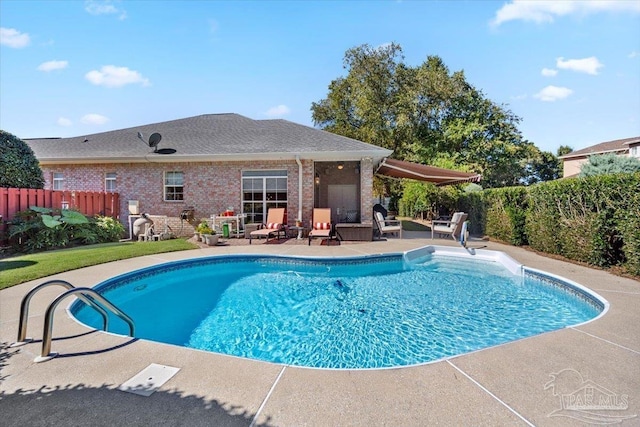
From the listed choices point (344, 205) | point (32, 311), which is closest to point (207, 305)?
point (32, 311)

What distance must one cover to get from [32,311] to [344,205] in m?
17.3

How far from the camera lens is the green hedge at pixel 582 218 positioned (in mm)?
7637

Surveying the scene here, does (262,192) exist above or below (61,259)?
above

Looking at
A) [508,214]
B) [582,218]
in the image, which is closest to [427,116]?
[508,214]

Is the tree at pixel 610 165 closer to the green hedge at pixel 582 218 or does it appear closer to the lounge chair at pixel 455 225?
the green hedge at pixel 582 218

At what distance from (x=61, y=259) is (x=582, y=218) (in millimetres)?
15738

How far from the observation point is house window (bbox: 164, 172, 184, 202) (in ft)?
52.9

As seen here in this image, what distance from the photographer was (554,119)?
28.1m

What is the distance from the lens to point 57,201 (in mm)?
12586

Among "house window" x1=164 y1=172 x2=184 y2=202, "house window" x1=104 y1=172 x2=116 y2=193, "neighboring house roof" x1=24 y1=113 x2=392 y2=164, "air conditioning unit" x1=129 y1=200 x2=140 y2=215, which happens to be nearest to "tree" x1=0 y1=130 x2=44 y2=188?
"air conditioning unit" x1=129 y1=200 x2=140 y2=215

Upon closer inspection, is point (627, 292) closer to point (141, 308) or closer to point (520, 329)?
point (520, 329)

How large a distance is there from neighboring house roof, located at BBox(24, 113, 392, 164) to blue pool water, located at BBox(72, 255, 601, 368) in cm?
632

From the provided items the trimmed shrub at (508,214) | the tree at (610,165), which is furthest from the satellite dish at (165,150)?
the tree at (610,165)

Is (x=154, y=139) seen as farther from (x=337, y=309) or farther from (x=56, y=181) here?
(x=337, y=309)
